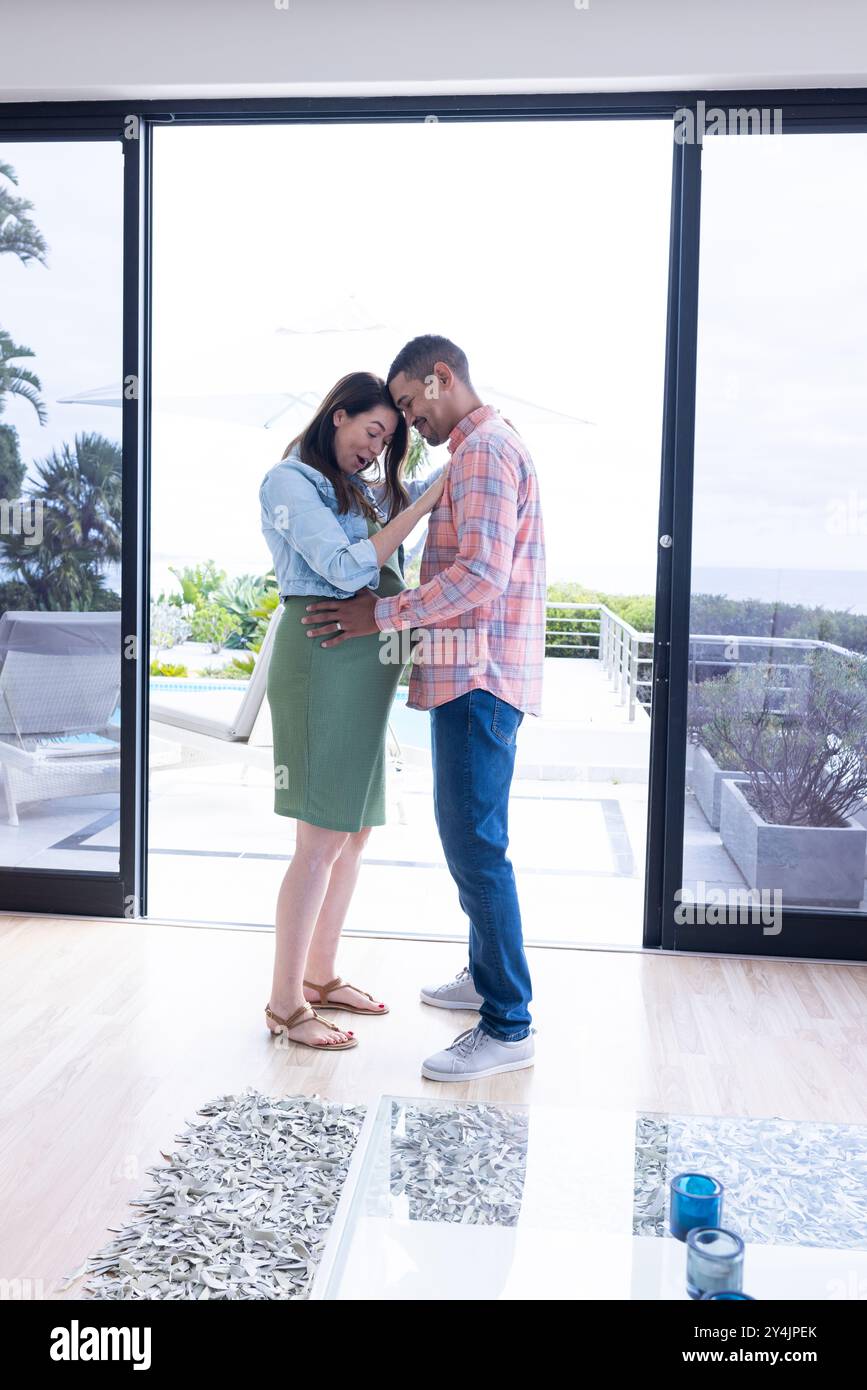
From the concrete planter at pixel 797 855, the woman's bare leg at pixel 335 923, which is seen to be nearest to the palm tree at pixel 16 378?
the woman's bare leg at pixel 335 923

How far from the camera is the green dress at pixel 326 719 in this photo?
2.40 metres

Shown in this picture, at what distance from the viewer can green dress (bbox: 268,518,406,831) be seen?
240 cm

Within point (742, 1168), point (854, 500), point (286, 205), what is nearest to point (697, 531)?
point (854, 500)

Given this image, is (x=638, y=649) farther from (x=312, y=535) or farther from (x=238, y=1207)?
(x=238, y=1207)

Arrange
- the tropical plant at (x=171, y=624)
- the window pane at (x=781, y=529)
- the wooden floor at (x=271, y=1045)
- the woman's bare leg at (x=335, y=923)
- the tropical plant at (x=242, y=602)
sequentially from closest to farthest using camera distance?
the wooden floor at (x=271, y=1045) → the woman's bare leg at (x=335, y=923) → the window pane at (x=781, y=529) → the tropical plant at (x=171, y=624) → the tropical plant at (x=242, y=602)

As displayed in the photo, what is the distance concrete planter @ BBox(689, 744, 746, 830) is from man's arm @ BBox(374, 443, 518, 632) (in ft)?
3.72

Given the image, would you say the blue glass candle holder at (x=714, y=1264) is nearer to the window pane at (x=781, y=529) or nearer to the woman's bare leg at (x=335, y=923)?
the woman's bare leg at (x=335, y=923)

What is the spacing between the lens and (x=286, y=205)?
659 cm

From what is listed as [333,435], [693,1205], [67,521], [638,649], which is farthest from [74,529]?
[638,649]

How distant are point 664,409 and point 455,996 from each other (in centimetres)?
166

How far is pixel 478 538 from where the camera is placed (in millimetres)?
2213

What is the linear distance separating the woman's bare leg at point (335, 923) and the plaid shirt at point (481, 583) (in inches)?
18.4
